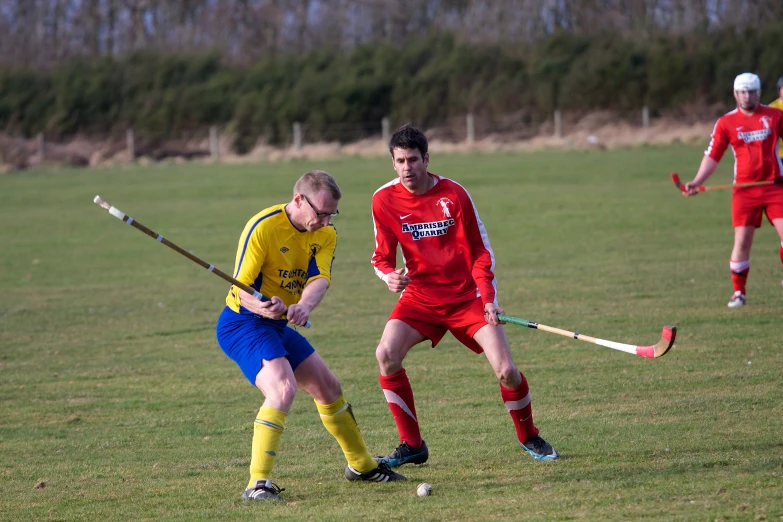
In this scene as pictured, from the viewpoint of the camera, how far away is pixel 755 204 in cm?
1134

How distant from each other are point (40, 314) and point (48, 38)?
2307 inches

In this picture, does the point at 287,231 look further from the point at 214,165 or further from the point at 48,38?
the point at 48,38

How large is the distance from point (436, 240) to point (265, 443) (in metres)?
1.67

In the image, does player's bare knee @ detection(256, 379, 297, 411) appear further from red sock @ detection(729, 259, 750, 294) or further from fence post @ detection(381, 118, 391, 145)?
fence post @ detection(381, 118, 391, 145)

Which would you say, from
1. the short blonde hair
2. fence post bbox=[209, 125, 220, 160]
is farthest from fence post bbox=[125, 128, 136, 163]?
the short blonde hair

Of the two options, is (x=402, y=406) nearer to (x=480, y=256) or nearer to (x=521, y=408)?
(x=521, y=408)

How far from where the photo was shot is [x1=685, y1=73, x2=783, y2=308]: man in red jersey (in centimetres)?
1123

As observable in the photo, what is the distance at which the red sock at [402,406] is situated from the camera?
6578 mm

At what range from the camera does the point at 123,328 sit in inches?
474

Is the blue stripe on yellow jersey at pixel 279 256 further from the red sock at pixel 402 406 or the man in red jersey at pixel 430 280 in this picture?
the red sock at pixel 402 406

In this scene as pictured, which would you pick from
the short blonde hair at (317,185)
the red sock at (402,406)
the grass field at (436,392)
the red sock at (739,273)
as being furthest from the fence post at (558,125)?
the short blonde hair at (317,185)

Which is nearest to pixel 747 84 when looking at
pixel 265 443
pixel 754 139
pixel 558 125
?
pixel 754 139

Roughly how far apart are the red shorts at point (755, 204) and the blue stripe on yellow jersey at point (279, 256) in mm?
6526

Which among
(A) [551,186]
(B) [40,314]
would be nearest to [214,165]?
(A) [551,186]
